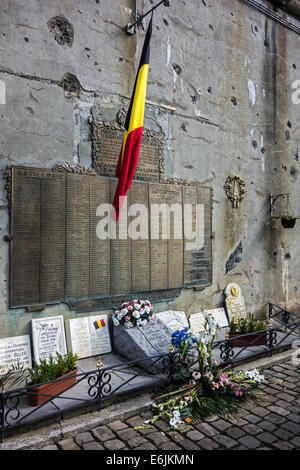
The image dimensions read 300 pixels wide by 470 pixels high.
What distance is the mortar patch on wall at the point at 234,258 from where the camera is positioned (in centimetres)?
712

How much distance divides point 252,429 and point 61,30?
19.2 ft

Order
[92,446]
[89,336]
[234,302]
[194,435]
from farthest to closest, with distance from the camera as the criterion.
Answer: [234,302] → [89,336] → [194,435] → [92,446]

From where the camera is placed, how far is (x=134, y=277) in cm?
574

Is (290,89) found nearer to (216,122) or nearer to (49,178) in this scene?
(216,122)

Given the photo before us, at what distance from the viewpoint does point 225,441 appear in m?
3.40

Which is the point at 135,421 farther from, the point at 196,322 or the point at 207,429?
the point at 196,322

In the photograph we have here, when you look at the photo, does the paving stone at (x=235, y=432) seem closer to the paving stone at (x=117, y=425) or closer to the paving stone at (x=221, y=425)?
the paving stone at (x=221, y=425)

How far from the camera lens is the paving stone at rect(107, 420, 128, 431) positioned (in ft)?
11.8

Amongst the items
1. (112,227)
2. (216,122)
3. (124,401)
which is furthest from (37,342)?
(216,122)

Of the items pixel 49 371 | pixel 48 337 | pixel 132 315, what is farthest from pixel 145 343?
pixel 49 371

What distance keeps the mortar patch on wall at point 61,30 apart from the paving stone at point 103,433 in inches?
204

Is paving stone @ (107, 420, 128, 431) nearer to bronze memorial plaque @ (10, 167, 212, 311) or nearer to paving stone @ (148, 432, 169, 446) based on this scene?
paving stone @ (148, 432, 169, 446)

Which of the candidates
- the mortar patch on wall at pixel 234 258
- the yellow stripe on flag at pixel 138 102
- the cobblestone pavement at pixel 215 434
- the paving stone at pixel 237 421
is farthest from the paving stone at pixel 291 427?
the yellow stripe on flag at pixel 138 102
